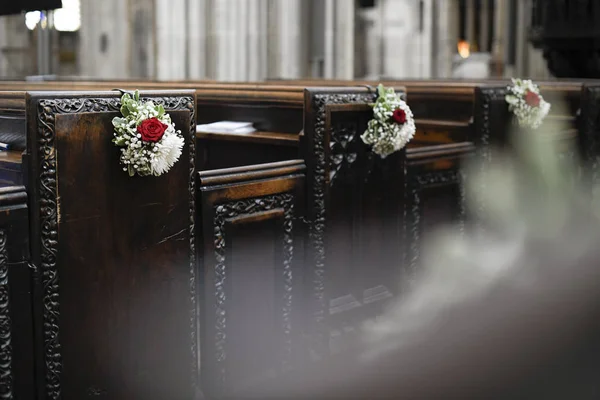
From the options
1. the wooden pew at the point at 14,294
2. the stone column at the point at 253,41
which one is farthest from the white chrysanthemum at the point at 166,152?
the stone column at the point at 253,41

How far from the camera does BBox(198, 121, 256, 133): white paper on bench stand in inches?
153

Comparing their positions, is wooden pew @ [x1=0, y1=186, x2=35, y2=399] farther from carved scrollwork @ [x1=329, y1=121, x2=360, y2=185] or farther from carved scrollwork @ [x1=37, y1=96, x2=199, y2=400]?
carved scrollwork @ [x1=329, y1=121, x2=360, y2=185]

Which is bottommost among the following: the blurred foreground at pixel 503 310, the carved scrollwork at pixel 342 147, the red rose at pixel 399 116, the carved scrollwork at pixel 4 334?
the blurred foreground at pixel 503 310

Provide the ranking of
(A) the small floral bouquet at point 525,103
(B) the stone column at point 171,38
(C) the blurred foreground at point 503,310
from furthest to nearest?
(B) the stone column at point 171,38 → (A) the small floral bouquet at point 525,103 → (C) the blurred foreground at point 503,310

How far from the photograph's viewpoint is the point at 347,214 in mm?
3664

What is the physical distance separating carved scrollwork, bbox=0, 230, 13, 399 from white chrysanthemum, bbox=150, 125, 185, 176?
52cm

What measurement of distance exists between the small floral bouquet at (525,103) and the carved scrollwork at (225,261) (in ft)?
6.73

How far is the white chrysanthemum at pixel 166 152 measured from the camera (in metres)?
2.52

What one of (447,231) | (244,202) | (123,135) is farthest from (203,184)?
(447,231)

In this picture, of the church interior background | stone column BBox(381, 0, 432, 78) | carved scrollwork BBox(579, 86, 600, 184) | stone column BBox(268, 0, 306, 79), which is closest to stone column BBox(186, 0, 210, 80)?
the church interior background

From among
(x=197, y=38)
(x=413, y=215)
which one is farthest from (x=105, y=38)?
(x=413, y=215)

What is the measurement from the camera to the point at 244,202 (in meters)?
3.06

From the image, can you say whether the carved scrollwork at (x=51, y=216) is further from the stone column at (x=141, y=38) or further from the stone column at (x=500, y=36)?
the stone column at (x=500, y=36)

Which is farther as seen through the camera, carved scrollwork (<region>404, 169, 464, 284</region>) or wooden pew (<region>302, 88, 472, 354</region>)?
carved scrollwork (<region>404, 169, 464, 284</region>)
